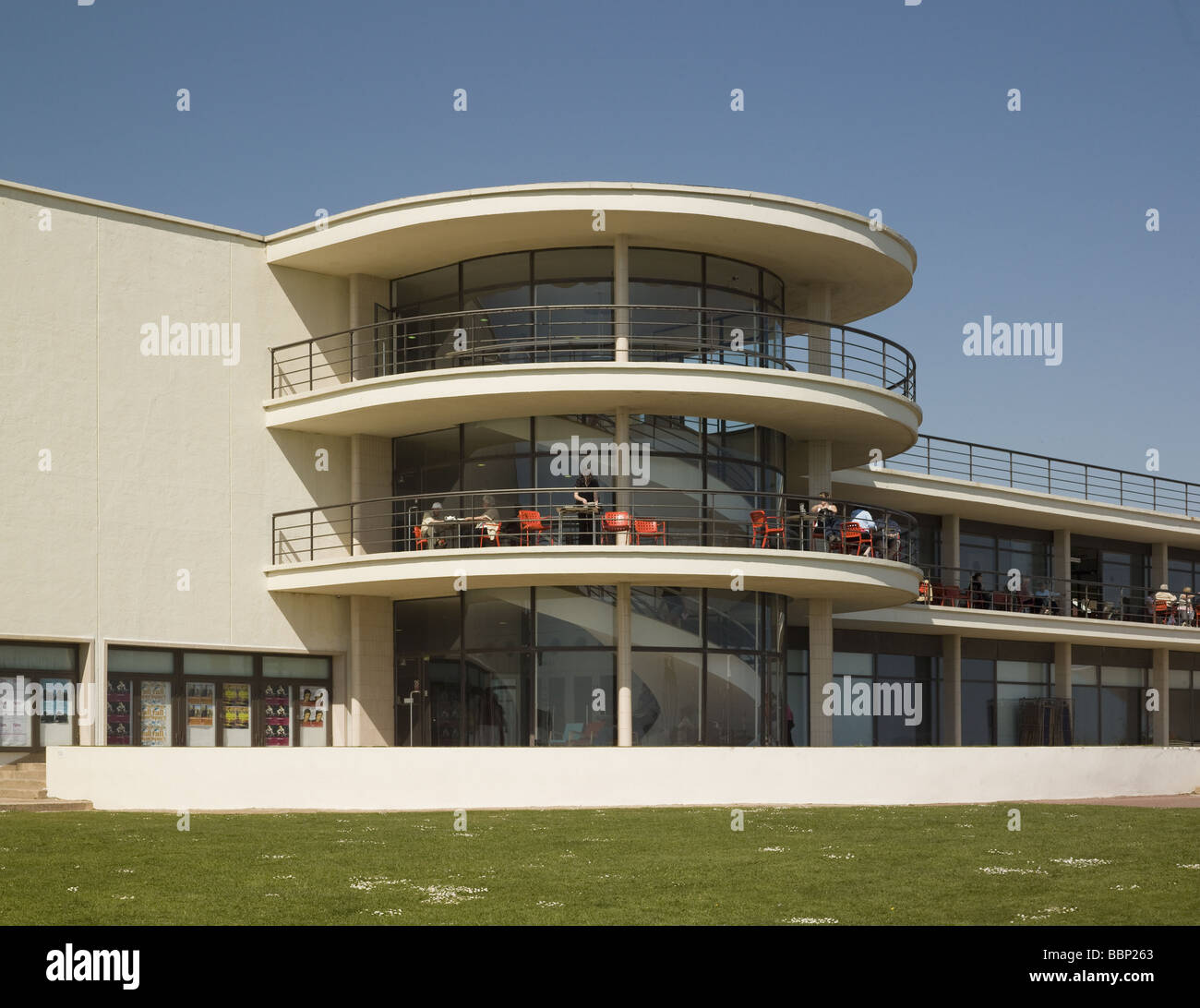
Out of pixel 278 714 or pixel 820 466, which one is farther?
pixel 820 466

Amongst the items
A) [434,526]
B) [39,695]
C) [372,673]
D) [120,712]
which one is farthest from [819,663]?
[39,695]

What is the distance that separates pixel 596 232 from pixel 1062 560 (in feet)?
69.1

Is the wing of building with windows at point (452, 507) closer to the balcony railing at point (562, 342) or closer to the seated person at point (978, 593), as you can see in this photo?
the balcony railing at point (562, 342)

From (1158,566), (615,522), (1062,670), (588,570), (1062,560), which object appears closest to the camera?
(588,570)

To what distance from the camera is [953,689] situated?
38.3 metres

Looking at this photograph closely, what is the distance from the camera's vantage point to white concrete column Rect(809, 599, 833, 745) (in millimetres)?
29516

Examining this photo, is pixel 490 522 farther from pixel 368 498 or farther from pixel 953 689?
pixel 953 689

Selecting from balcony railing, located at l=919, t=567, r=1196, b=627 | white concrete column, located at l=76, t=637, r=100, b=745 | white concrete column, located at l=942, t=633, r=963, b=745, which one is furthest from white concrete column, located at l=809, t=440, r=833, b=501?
white concrete column, located at l=76, t=637, r=100, b=745

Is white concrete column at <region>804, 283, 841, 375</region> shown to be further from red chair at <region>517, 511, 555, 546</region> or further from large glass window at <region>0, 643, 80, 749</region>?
large glass window at <region>0, 643, 80, 749</region>

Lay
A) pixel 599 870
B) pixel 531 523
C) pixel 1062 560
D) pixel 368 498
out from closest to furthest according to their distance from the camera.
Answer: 1. pixel 599 870
2. pixel 531 523
3. pixel 368 498
4. pixel 1062 560

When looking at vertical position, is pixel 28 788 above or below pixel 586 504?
below

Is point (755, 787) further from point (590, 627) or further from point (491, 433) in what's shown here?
point (491, 433)

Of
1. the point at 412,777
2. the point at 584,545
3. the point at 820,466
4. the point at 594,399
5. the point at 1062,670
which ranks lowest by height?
the point at 412,777
